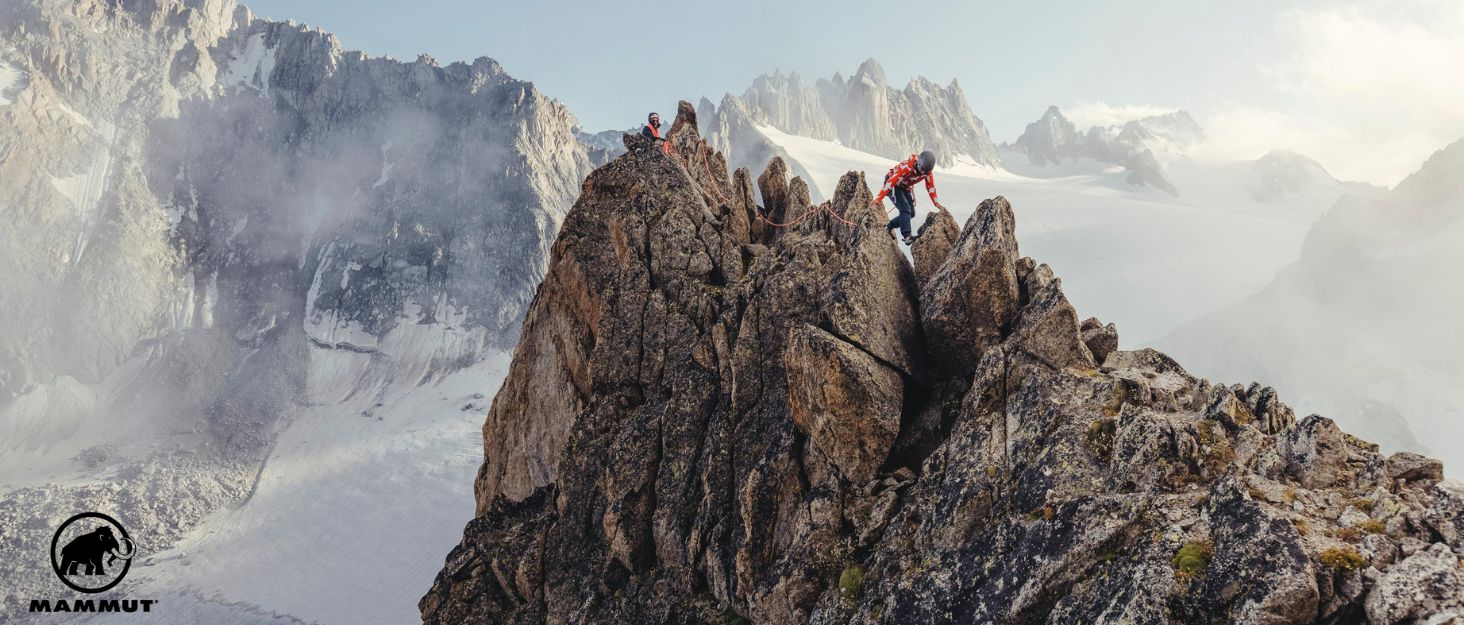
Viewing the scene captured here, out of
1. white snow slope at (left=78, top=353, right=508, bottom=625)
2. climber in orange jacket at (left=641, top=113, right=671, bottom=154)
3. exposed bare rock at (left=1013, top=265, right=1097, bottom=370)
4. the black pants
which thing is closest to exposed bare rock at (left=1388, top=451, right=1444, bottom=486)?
exposed bare rock at (left=1013, top=265, right=1097, bottom=370)

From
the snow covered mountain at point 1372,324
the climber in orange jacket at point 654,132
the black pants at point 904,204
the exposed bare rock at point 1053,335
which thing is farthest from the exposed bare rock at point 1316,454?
the snow covered mountain at point 1372,324

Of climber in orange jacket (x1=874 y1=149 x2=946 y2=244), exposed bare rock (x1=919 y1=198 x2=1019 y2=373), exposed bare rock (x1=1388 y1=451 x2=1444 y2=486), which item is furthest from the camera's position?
climber in orange jacket (x1=874 y1=149 x2=946 y2=244)

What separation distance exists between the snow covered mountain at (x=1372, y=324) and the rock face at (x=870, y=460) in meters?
109

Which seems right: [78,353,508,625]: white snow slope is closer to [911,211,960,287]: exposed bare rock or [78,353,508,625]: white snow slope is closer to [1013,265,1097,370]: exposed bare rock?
[911,211,960,287]: exposed bare rock

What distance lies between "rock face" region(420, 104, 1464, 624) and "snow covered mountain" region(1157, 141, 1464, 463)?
356 ft

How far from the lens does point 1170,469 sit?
13844 millimetres

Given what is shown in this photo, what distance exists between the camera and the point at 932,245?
24.4 m

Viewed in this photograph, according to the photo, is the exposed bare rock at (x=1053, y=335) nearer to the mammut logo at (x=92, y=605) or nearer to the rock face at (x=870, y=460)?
the rock face at (x=870, y=460)

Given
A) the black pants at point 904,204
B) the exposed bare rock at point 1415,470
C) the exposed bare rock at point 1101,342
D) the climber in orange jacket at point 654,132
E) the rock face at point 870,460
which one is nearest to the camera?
the rock face at point 870,460

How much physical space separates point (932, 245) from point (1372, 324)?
126720mm

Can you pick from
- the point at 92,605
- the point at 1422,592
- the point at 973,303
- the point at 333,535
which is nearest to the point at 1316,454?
the point at 1422,592

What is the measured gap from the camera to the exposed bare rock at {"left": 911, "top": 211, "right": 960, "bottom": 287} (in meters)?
24.1

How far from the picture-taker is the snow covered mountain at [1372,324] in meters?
99.9

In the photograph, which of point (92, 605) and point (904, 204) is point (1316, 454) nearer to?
point (904, 204)
